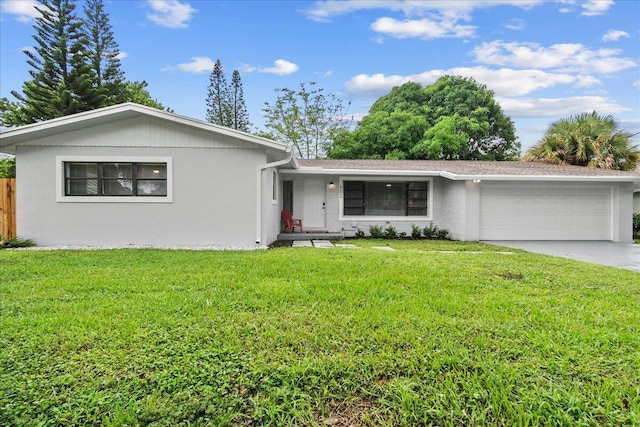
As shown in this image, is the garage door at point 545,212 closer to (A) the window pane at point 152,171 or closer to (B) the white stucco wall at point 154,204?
(B) the white stucco wall at point 154,204

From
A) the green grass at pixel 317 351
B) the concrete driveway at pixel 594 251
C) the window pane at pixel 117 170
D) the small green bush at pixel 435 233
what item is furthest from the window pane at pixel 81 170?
the concrete driveway at pixel 594 251

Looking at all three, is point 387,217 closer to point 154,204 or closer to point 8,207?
point 154,204

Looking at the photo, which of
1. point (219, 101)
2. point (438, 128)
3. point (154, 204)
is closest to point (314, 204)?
point (154, 204)

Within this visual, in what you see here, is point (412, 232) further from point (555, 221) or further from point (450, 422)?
point (450, 422)

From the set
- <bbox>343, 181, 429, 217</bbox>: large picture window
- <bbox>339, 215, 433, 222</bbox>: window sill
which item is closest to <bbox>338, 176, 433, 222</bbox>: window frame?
<bbox>339, 215, 433, 222</bbox>: window sill

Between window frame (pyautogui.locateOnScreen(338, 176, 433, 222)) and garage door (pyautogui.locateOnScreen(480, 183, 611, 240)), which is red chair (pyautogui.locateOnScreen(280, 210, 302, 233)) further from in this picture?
garage door (pyautogui.locateOnScreen(480, 183, 611, 240))

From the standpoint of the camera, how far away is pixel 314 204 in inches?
513

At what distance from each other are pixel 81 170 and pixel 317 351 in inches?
364

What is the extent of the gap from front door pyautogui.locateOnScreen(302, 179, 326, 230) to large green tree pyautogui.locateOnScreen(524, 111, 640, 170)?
11703mm

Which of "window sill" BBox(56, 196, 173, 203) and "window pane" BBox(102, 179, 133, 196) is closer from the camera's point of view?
"window sill" BBox(56, 196, 173, 203)

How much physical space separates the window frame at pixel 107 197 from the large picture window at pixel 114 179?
0.09 m

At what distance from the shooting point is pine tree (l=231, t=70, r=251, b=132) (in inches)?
1148

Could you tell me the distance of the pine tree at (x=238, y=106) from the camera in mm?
29172

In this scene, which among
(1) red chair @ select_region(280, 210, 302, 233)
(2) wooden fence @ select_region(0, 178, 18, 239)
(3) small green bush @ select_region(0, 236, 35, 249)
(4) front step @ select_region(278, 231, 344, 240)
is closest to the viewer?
(3) small green bush @ select_region(0, 236, 35, 249)
